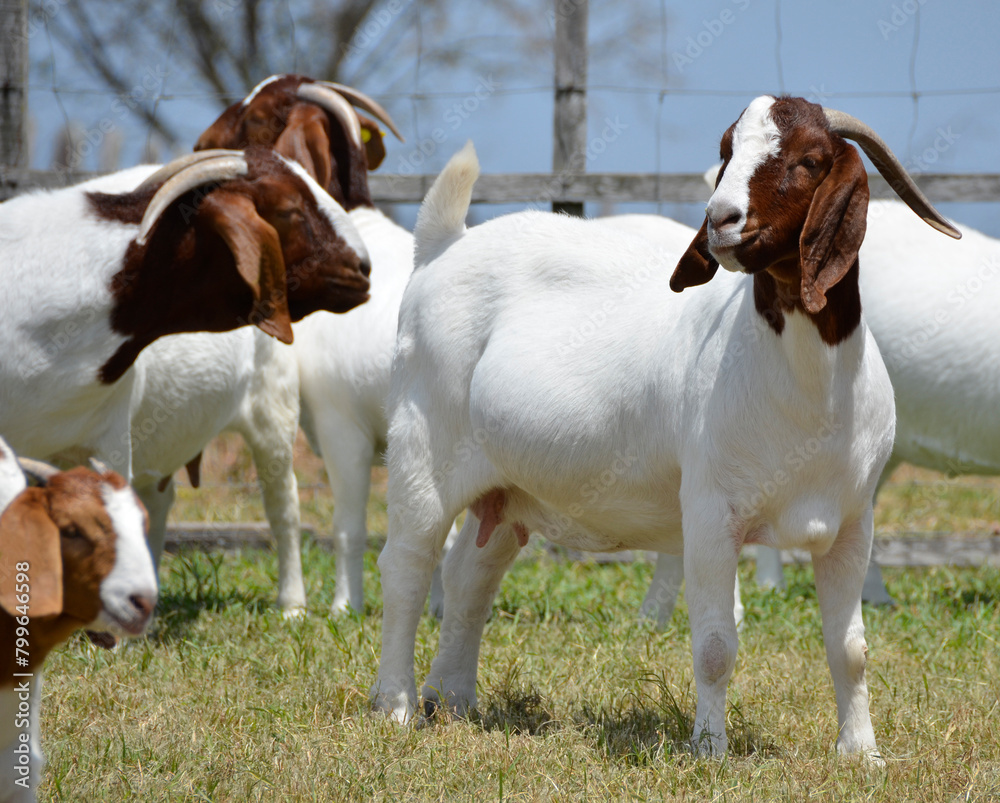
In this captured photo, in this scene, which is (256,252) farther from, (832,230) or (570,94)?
(570,94)

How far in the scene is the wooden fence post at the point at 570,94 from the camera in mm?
Answer: 6371

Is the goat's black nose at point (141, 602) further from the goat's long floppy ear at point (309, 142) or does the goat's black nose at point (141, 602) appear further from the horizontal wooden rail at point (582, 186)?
the horizontal wooden rail at point (582, 186)

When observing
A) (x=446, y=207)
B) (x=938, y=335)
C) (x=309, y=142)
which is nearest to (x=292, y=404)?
(x=309, y=142)

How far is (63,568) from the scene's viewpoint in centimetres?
201

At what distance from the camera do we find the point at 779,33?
6574 millimetres

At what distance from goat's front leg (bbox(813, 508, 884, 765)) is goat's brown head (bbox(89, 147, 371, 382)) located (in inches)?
70.7

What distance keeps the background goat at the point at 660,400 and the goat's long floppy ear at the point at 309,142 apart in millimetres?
1329

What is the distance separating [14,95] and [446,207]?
12.6ft

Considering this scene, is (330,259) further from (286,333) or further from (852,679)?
(852,679)

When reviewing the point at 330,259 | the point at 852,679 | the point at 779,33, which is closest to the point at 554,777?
the point at 852,679

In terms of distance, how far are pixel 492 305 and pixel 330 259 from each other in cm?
61

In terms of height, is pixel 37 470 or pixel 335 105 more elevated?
pixel 335 105

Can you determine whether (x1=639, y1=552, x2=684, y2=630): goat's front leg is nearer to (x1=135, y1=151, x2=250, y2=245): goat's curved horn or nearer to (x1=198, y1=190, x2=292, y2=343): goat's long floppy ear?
(x1=198, y1=190, x2=292, y2=343): goat's long floppy ear

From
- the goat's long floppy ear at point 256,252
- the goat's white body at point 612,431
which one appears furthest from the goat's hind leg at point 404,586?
the goat's long floppy ear at point 256,252
